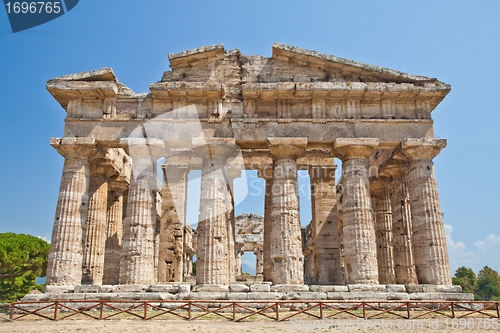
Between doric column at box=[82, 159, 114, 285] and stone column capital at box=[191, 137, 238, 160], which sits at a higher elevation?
stone column capital at box=[191, 137, 238, 160]

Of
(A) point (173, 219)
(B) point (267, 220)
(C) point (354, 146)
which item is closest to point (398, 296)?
(C) point (354, 146)

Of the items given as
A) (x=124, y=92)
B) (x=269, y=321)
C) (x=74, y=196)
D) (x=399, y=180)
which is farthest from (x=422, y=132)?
(x=74, y=196)

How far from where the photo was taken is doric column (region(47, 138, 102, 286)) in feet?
56.0

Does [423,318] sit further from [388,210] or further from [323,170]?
[323,170]

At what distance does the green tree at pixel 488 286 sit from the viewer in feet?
187

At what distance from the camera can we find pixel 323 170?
952 inches

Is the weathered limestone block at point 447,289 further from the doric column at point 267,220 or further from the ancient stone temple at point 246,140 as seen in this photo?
the doric column at point 267,220

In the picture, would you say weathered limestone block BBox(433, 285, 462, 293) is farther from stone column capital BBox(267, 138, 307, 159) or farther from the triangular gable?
the triangular gable

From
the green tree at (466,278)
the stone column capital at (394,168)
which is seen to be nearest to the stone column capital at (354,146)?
the stone column capital at (394,168)

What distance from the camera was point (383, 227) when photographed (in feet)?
74.6

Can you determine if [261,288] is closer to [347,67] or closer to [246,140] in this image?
[246,140]

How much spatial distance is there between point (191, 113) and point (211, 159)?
2331 millimetres

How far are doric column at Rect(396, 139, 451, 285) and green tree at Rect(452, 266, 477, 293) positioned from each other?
45538mm

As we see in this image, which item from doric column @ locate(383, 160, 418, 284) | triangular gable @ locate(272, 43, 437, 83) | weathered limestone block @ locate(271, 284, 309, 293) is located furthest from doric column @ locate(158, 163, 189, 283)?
doric column @ locate(383, 160, 418, 284)
